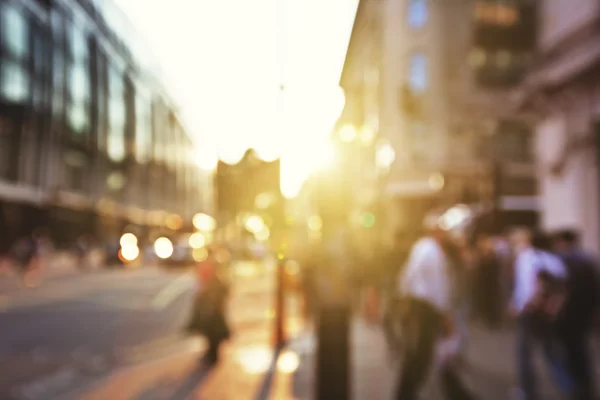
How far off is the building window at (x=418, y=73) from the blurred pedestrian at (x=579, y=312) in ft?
83.7

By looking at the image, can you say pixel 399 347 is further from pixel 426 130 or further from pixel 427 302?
pixel 426 130

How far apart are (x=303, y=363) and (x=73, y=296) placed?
13.1 metres

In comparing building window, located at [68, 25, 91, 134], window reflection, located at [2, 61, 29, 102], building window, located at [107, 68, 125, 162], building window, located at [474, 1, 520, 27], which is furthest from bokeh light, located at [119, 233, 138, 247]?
building window, located at [68, 25, 91, 134]

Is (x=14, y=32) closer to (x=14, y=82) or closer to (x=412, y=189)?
(x=14, y=82)

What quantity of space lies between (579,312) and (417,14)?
90.2ft

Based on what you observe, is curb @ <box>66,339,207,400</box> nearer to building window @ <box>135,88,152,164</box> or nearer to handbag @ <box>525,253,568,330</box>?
handbag @ <box>525,253,568,330</box>

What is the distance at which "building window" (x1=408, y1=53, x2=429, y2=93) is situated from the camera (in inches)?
1243

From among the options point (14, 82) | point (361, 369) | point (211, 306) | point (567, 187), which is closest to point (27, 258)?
point (14, 82)

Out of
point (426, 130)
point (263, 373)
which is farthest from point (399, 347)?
point (426, 130)

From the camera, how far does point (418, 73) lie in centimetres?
3200

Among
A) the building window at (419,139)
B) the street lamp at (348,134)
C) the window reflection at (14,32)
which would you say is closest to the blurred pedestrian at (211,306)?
the street lamp at (348,134)

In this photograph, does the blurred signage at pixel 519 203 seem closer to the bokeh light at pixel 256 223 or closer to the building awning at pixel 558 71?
the building awning at pixel 558 71

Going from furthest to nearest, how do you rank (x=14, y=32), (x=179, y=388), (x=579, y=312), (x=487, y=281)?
1. (x=14, y=32)
2. (x=487, y=281)
3. (x=179, y=388)
4. (x=579, y=312)

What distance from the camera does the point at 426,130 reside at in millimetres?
31359
